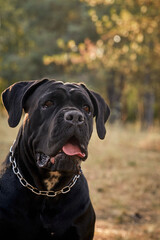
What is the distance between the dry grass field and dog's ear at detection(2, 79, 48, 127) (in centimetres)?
195

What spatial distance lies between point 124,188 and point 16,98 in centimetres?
465

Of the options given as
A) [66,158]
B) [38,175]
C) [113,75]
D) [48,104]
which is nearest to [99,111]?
[48,104]

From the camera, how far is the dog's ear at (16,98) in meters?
3.00

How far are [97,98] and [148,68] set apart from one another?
16.9m

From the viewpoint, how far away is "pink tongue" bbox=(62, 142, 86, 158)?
8.95ft

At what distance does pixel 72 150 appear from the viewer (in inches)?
109

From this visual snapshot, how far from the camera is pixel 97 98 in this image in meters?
3.39

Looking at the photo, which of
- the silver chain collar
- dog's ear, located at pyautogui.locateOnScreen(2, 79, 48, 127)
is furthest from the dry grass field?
dog's ear, located at pyautogui.locateOnScreen(2, 79, 48, 127)

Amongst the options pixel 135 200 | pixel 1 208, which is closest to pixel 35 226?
pixel 1 208

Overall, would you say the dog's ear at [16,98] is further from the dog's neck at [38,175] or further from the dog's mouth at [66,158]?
the dog's mouth at [66,158]

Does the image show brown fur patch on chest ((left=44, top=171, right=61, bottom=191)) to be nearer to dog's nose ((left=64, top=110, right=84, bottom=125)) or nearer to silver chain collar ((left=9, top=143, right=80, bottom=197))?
silver chain collar ((left=9, top=143, right=80, bottom=197))

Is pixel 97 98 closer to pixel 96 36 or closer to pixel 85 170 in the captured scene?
pixel 85 170

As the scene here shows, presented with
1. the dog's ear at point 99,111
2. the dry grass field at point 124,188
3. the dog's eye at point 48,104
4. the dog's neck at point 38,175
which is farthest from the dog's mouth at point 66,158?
the dry grass field at point 124,188

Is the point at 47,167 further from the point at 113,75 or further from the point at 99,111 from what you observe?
the point at 113,75
